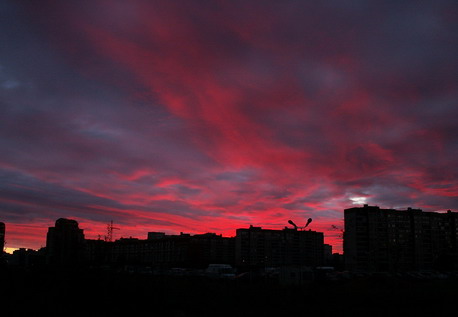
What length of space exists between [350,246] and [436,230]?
106 ft

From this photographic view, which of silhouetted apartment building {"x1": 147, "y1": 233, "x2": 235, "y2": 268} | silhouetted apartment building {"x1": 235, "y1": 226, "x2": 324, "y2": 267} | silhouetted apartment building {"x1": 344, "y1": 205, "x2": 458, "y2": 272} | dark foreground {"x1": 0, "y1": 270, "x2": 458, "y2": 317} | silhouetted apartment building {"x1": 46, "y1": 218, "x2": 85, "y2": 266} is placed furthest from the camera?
silhouetted apartment building {"x1": 235, "y1": 226, "x2": 324, "y2": 267}

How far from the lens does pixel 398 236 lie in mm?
128000

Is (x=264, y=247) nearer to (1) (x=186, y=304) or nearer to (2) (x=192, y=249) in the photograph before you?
(2) (x=192, y=249)

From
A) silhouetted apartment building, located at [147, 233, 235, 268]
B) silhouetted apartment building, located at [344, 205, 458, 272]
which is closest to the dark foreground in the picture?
silhouetted apartment building, located at [344, 205, 458, 272]

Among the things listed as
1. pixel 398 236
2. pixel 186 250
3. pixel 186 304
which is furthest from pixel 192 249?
pixel 186 304

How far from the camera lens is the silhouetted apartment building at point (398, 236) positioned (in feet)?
396

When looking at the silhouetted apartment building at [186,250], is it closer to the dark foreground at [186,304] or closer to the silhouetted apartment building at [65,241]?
the silhouetted apartment building at [65,241]

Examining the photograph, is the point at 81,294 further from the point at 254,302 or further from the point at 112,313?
the point at 254,302

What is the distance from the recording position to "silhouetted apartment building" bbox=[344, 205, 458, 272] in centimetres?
12062

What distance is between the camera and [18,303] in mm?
30078

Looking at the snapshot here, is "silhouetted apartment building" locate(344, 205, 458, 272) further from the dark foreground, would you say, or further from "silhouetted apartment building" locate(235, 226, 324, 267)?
the dark foreground

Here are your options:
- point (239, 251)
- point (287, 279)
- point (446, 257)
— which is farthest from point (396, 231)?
point (287, 279)

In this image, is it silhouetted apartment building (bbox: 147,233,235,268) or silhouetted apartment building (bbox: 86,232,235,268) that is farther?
silhouetted apartment building (bbox: 147,233,235,268)

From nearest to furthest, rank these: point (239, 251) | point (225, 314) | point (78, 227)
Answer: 1. point (225, 314)
2. point (239, 251)
3. point (78, 227)
